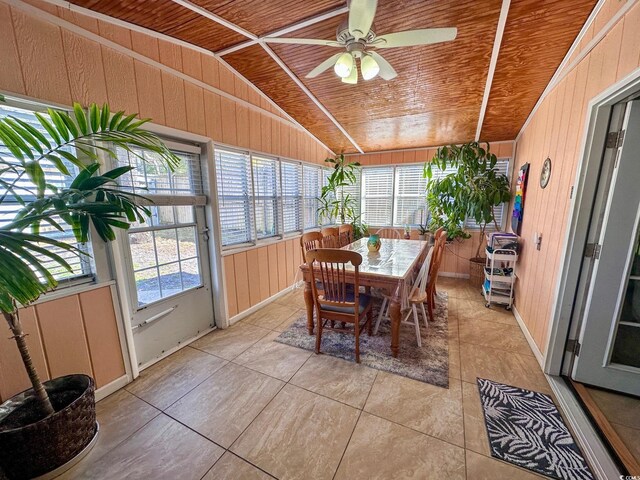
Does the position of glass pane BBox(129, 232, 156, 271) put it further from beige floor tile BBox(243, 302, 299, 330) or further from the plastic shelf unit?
the plastic shelf unit

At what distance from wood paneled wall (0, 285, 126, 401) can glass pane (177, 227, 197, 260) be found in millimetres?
687

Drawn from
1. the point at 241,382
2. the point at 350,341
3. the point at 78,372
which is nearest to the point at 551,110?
the point at 350,341

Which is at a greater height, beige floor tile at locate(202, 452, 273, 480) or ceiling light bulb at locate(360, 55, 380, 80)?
ceiling light bulb at locate(360, 55, 380, 80)

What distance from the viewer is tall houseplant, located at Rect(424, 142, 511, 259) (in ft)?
11.9

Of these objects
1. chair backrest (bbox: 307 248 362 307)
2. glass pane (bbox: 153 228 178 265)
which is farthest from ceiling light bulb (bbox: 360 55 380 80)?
glass pane (bbox: 153 228 178 265)

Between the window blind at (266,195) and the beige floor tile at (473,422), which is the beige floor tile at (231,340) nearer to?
the window blind at (266,195)

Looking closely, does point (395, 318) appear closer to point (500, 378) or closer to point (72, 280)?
point (500, 378)

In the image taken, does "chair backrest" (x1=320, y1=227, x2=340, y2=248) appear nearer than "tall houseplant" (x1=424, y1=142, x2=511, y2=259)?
Yes

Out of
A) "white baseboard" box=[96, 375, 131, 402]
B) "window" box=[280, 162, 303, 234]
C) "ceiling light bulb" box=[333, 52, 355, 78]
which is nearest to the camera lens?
"ceiling light bulb" box=[333, 52, 355, 78]

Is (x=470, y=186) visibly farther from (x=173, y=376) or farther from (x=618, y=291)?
(x=173, y=376)

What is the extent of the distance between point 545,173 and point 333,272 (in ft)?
7.61

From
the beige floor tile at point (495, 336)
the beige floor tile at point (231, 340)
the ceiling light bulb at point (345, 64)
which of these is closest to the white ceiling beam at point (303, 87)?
the ceiling light bulb at point (345, 64)

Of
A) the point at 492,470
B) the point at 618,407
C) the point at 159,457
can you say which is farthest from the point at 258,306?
the point at 618,407

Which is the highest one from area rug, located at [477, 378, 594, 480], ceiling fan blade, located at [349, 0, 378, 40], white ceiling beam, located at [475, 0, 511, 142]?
white ceiling beam, located at [475, 0, 511, 142]
